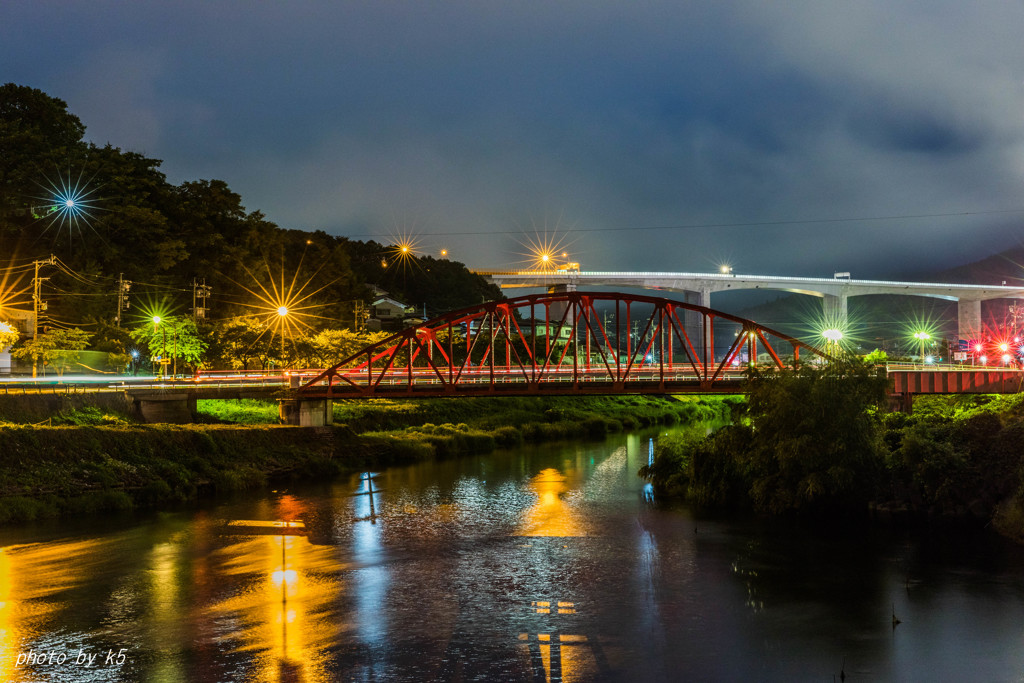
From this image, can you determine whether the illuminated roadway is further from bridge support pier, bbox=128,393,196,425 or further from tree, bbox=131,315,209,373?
bridge support pier, bbox=128,393,196,425

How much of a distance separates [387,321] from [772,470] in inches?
3066

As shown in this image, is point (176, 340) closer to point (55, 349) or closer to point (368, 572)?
point (55, 349)

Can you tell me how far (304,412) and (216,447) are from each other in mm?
8172

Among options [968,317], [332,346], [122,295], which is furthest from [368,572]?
[968,317]

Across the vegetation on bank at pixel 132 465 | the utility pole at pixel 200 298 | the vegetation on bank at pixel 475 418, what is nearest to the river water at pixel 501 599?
the vegetation on bank at pixel 132 465

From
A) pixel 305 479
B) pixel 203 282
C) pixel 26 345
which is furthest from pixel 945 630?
pixel 203 282

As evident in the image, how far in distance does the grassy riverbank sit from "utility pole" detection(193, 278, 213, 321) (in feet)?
59.1

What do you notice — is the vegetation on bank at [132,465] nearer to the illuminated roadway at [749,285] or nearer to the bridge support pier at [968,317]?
the illuminated roadway at [749,285]

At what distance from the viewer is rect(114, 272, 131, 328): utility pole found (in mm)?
63703

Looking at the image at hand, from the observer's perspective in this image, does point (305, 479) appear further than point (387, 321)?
No

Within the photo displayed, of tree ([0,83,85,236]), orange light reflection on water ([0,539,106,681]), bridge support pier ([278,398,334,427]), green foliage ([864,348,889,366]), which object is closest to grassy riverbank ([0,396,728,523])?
bridge support pier ([278,398,334,427])

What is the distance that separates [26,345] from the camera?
55.1m

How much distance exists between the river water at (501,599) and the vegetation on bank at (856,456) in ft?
5.15

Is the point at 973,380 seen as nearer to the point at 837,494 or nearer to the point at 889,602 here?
the point at 837,494
